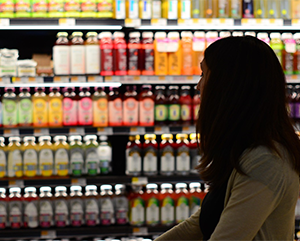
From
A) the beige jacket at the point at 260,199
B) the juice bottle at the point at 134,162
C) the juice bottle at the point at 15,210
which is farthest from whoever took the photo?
the juice bottle at the point at 134,162

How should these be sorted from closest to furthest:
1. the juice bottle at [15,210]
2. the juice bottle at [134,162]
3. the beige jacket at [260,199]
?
1. the beige jacket at [260,199]
2. the juice bottle at [15,210]
3. the juice bottle at [134,162]

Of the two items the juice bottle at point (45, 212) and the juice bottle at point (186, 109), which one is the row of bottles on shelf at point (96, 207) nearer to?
the juice bottle at point (45, 212)

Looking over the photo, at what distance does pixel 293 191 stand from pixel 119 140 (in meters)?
2.66

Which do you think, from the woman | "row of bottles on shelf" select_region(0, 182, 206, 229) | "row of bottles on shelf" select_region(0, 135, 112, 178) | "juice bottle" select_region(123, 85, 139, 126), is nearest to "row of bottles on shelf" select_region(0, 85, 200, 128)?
"juice bottle" select_region(123, 85, 139, 126)

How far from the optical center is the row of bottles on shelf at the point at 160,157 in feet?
10.1

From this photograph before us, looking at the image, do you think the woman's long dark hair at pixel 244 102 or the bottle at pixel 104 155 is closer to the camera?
the woman's long dark hair at pixel 244 102

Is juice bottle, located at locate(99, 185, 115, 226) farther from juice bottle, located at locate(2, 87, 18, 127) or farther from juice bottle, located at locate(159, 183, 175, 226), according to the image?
juice bottle, located at locate(2, 87, 18, 127)

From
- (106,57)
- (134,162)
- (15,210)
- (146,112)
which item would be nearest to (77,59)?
(106,57)

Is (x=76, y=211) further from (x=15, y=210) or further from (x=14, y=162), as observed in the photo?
(x=14, y=162)

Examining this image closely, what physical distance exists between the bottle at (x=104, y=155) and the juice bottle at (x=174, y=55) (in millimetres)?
791

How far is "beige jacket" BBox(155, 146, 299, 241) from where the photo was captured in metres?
0.84

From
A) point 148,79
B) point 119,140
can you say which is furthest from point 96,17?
point 119,140

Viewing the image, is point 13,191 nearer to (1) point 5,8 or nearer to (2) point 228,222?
(1) point 5,8

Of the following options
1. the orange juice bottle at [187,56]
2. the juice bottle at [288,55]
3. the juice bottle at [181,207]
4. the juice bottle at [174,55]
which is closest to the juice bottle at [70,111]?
the juice bottle at [174,55]
